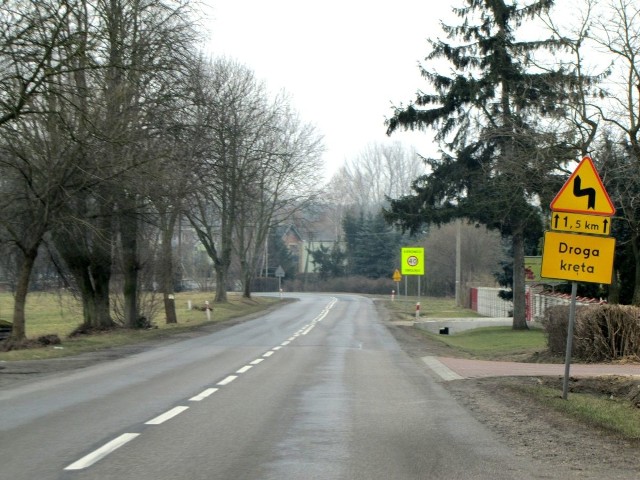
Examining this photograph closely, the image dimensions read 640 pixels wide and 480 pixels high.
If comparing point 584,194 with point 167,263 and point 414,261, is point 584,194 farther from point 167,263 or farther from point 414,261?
point 414,261

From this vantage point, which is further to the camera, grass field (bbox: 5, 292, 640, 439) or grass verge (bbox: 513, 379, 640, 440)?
grass field (bbox: 5, 292, 640, 439)

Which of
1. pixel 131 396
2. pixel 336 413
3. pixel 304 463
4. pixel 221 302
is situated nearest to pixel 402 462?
pixel 304 463

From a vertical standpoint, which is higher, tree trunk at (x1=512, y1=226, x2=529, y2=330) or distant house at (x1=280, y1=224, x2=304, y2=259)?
distant house at (x1=280, y1=224, x2=304, y2=259)

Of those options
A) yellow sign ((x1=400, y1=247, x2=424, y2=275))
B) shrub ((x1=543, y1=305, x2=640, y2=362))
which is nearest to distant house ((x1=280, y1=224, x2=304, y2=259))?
yellow sign ((x1=400, y1=247, x2=424, y2=275))

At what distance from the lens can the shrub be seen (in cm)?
1764

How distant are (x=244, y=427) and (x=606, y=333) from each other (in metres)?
11.8

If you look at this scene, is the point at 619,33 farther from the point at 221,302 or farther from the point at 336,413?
the point at 221,302

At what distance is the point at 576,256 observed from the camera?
1062cm

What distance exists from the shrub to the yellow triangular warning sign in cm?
799

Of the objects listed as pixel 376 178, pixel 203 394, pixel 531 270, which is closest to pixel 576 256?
pixel 203 394

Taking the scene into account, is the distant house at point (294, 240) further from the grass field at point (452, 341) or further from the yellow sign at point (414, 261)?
the yellow sign at point (414, 261)

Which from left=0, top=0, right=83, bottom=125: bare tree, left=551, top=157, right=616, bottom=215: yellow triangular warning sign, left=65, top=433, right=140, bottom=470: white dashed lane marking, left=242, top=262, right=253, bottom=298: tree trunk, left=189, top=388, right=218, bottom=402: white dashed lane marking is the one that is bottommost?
left=189, top=388, right=218, bottom=402: white dashed lane marking

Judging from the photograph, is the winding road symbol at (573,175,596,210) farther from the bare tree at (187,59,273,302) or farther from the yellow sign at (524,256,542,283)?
the yellow sign at (524,256,542,283)

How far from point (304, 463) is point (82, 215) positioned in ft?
60.8
